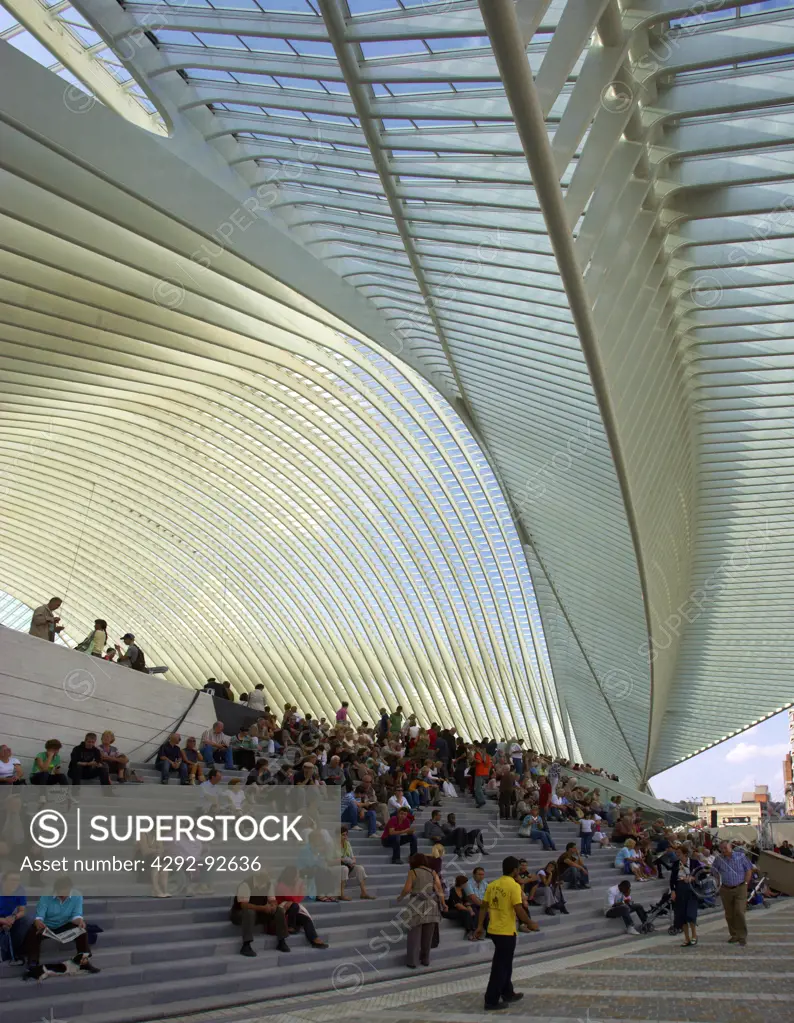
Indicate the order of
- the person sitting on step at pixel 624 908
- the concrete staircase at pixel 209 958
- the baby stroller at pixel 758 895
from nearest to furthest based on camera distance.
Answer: the concrete staircase at pixel 209 958
the person sitting on step at pixel 624 908
the baby stroller at pixel 758 895

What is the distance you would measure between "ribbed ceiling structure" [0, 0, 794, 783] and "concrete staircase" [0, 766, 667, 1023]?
25.2 ft

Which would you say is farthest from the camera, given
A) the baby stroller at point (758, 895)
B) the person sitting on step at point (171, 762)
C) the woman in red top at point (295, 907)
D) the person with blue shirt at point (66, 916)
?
the baby stroller at point (758, 895)

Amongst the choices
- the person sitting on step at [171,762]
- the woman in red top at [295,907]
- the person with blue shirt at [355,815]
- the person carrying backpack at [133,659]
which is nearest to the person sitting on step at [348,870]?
the woman in red top at [295,907]

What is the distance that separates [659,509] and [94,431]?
20.3 m

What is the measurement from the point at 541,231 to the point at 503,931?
896 cm

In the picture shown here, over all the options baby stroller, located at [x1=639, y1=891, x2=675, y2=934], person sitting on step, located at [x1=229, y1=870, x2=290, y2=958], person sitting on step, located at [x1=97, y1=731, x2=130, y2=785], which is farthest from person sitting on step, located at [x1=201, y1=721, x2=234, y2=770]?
baby stroller, located at [x1=639, y1=891, x2=675, y2=934]

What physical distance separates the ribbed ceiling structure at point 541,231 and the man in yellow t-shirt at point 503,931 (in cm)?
671

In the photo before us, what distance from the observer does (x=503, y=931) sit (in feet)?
27.4

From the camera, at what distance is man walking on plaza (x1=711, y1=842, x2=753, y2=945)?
478 inches

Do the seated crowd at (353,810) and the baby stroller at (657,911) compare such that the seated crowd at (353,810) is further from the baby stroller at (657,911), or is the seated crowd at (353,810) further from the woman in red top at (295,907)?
the baby stroller at (657,911)

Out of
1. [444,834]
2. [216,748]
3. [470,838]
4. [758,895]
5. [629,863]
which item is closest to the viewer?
[444,834]

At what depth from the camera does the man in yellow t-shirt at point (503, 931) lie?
8.06 metres

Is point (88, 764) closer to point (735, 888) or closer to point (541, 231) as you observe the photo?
point (735, 888)

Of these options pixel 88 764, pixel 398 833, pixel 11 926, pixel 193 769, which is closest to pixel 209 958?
A: pixel 11 926
